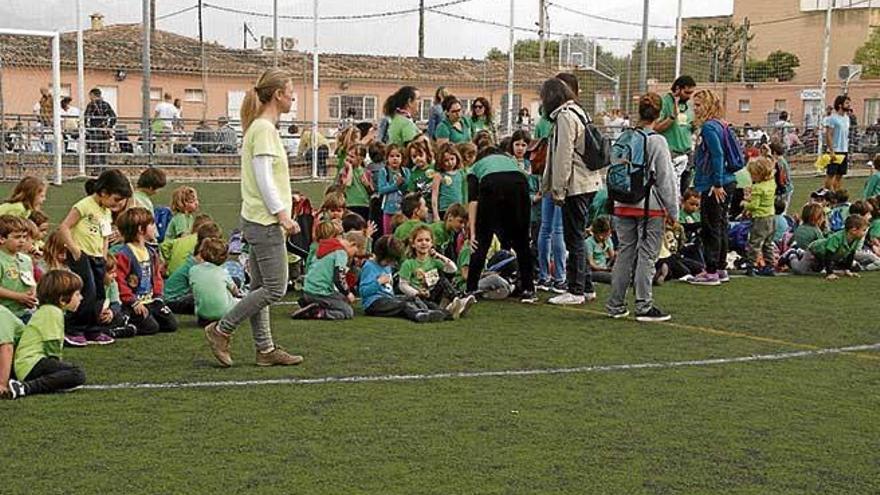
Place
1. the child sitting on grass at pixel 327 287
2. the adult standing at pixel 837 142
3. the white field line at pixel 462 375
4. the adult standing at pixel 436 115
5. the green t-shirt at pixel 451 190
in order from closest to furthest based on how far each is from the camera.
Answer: the white field line at pixel 462 375, the child sitting on grass at pixel 327 287, the green t-shirt at pixel 451 190, the adult standing at pixel 436 115, the adult standing at pixel 837 142

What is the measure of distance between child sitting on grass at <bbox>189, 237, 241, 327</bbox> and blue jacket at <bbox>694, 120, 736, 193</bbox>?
5181mm

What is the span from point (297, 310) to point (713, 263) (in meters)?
4.62

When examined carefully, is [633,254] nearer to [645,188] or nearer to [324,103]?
A: [645,188]

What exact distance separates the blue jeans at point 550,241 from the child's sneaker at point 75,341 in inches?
185

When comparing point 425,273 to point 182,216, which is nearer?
point 425,273

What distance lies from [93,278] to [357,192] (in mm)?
4620

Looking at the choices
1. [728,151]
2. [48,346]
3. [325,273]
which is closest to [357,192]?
[325,273]

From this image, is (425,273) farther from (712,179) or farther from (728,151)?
(728,151)

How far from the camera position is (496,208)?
440 inches

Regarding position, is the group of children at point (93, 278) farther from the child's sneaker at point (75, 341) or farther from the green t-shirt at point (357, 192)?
the green t-shirt at point (357, 192)

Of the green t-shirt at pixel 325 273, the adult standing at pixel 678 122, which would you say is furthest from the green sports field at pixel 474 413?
the adult standing at pixel 678 122

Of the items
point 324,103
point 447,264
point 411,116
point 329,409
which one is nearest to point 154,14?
point 324,103

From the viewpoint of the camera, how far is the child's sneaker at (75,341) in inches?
353

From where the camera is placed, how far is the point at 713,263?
42.2ft
